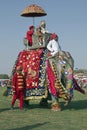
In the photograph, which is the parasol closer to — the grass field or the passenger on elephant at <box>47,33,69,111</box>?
the passenger on elephant at <box>47,33,69,111</box>

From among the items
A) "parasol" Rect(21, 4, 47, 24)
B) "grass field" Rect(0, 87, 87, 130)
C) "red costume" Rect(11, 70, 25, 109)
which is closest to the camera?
"grass field" Rect(0, 87, 87, 130)

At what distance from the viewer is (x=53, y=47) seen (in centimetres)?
1343

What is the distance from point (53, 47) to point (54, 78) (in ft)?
3.21

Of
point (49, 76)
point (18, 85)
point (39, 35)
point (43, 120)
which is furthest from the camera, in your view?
point (39, 35)

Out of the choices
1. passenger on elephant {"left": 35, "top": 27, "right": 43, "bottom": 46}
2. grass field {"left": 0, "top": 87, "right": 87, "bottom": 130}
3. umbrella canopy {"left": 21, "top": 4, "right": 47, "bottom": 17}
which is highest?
umbrella canopy {"left": 21, "top": 4, "right": 47, "bottom": 17}

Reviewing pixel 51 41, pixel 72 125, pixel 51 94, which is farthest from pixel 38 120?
pixel 51 41

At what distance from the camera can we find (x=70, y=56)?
13773mm

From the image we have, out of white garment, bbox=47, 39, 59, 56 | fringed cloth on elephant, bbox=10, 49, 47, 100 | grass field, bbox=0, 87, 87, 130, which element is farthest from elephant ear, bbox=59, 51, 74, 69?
grass field, bbox=0, 87, 87, 130

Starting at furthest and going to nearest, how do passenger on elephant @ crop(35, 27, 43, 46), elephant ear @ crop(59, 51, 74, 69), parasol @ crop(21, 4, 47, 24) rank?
1. parasol @ crop(21, 4, 47, 24)
2. passenger on elephant @ crop(35, 27, 43, 46)
3. elephant ear @ crop(59, 51, 74, 69)

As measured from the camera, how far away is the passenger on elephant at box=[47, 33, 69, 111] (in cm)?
1315

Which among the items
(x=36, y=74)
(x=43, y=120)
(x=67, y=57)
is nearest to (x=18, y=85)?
A: (x=36, y=74)

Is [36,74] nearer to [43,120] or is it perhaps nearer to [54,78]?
[54,78]

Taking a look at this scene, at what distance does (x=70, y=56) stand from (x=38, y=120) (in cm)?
352

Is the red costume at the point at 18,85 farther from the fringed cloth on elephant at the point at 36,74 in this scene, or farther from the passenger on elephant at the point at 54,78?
the passenger on elephant at the point at 54,78
